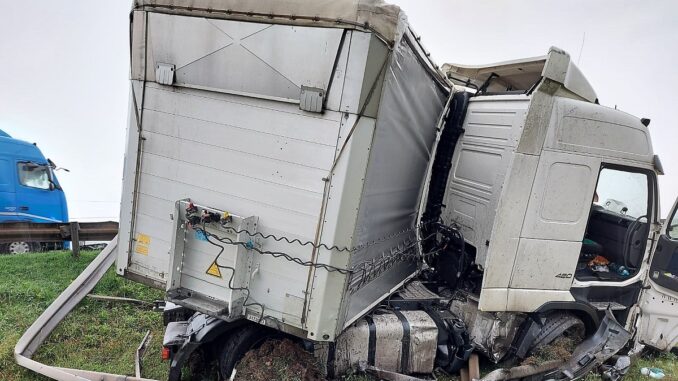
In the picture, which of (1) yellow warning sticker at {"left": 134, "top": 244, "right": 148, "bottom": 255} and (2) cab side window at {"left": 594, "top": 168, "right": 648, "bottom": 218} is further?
(2) cab side window at {"left": 594, "top": 168, "right": 648, "bottom": 218}

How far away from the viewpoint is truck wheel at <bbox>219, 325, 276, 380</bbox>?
133 inches

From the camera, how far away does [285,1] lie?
263 cm

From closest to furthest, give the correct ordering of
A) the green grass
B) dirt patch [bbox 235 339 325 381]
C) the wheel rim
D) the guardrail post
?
dirt patch [bbox 235 339 325 381] → the green grass → the guardrail post → the wheel rim

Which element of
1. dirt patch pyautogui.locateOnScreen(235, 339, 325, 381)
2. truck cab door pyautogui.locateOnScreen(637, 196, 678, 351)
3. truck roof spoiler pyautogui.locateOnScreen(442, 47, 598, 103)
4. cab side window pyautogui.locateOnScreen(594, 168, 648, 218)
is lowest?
dirt patch pyautogui.locateOnScreen(235, 339, 325, 381)

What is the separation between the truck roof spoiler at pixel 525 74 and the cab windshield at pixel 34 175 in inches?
326

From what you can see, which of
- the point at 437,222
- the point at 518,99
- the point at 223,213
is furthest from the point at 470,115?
the point at 223,213

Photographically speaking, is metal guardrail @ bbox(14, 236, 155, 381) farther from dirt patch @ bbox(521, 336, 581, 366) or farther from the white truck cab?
dirt patch @ bbox(521, 336, 581, 366)

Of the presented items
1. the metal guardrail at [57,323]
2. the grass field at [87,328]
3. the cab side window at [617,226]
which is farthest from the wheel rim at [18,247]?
the cab side window at [617,226]

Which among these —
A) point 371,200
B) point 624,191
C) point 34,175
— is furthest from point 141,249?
point 34,175

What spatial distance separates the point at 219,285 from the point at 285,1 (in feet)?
6.47

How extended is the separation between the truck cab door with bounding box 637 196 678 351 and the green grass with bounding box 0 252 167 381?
195 inches

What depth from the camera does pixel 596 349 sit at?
3.98 metres

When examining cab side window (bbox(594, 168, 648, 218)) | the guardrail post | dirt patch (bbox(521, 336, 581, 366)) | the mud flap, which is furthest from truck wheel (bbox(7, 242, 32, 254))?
cab side window (bbox(594, 168, 648, 218))

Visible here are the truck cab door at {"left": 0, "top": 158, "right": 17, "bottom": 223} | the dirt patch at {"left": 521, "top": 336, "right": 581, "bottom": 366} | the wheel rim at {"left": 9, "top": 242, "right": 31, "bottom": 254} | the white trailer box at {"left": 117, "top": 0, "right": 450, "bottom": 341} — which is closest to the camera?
the white trailer box at {"left": 117, "top": 0, "right": 450, "bottom": 341}
